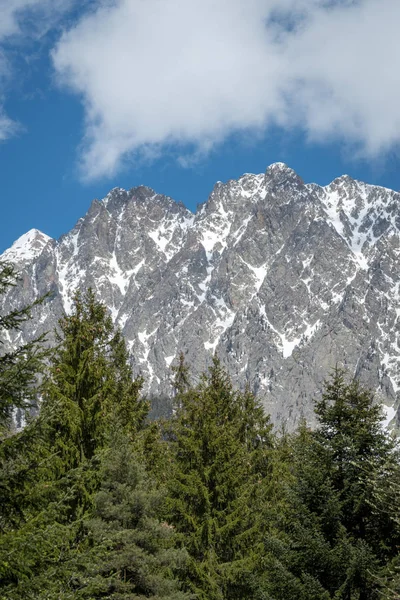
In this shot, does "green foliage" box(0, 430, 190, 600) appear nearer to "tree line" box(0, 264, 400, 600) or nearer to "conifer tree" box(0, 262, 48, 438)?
"tree line" box(0, 264, 400, 600)

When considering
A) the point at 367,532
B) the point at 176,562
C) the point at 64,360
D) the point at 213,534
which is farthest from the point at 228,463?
the point at 64,360

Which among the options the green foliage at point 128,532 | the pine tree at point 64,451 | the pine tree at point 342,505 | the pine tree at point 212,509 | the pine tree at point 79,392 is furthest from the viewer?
the pine tree at point 212,509

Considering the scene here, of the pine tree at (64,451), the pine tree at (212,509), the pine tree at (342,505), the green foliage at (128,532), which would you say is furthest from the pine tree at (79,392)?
the pine tree at (342,505)

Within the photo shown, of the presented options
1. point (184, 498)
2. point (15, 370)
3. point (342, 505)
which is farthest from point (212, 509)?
point (15, 370)

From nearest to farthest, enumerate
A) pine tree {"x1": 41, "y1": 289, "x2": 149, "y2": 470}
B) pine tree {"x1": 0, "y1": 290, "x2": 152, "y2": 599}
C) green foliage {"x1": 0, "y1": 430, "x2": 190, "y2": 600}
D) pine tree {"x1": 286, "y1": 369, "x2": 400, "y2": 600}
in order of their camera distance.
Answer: pine tree {"x1": 0, "y1": 290, "x2": 152, "y2": 599}
green foliage {"x1": 0, "y1": 430, "x2": 190, "y2": 600}
pine tree {"x1": 286, "y1": 369, "x2": 400, "y2": 600}
pine tree {"x1": 41, "y1": 289, "x2": 149, "y2": 470}

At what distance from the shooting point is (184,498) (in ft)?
60.1

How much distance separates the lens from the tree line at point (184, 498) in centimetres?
817

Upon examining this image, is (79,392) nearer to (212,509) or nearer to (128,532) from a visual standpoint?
(128,532)

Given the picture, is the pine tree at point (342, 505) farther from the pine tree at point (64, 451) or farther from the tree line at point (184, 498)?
the pine tree at point (64, 451)

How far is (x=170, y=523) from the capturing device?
18.3 meters

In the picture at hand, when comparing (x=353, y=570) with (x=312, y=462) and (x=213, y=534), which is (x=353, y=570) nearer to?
(x=312, y=462)

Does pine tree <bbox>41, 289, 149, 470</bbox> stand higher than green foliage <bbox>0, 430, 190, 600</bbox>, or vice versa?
pine tree <bbox>41, 289, 149, 470</bbox>

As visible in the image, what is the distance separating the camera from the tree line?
8.17 metres

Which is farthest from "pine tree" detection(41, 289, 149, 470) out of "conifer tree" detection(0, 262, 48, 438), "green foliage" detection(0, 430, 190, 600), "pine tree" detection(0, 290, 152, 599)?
"conifer tree" detection(0, 262, 48, 438)
